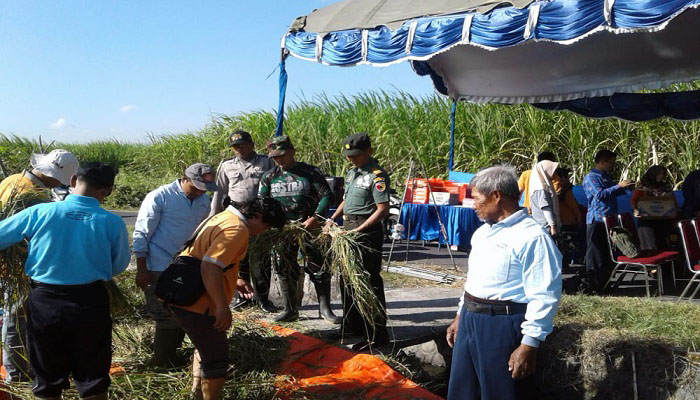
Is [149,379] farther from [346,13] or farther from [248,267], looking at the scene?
[346,13]

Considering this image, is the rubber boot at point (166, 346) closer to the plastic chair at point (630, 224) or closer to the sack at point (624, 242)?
the sack at point (624, 242)

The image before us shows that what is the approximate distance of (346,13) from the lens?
7461 millimetres

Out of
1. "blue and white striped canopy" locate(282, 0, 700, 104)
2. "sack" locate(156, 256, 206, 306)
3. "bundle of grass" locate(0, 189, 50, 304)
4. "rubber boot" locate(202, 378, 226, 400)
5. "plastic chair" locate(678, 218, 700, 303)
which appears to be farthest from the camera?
"plastic chair" locate(678, 218, 700, 303)

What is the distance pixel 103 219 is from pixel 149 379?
1263mm

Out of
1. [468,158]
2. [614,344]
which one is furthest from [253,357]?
[468,158]

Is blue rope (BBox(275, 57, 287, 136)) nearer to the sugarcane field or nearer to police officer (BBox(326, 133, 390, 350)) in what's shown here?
the sugarcane field

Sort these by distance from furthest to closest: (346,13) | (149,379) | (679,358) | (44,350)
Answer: (346,13) → (679,358) → (149,379) → (44,350)

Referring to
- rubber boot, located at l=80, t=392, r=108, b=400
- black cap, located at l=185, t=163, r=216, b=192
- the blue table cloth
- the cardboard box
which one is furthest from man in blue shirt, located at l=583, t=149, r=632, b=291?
rubber boot, located at l=80, t=392, r=108, b=400

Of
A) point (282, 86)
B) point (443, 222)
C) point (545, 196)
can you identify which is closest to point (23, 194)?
point (282, 86)

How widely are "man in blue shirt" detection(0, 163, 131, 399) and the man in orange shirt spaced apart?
16.7 inches

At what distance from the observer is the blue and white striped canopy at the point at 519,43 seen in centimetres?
559

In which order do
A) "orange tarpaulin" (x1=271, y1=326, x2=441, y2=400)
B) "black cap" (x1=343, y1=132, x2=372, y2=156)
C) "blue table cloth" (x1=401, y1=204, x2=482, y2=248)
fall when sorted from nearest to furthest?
1. "orange tarpaulin" (x1=271, y1=326, x2=441, y2=400)
2. "black cap" (x1=343, y1=132, x2=372, y2=156)
3. "blue table cloth" (x1=401, y1=204, x2=482, y2=248)

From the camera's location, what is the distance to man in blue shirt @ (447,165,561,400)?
2957 millimetres

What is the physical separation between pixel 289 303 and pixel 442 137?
9.27 m
